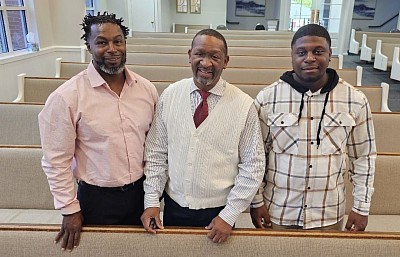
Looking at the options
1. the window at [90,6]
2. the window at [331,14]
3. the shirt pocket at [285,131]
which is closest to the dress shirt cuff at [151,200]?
the shirt pocket at [285,131]

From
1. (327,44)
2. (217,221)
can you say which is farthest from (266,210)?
(327,44)

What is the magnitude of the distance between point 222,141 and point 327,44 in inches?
18.7

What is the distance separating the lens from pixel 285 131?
1.18m

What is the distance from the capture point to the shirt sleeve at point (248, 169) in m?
1.14

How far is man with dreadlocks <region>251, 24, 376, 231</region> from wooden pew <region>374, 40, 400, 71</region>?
5.95m

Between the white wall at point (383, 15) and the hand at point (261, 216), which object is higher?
the white wall at point (383, 15)

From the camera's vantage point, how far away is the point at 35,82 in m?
2.94

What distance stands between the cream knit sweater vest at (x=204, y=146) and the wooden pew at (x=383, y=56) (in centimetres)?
620

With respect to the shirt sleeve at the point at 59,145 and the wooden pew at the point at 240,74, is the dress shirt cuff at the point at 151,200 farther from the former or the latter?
the wooden pew at the point at 240,74

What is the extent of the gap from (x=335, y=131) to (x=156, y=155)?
626mm

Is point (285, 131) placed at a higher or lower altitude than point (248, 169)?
higher

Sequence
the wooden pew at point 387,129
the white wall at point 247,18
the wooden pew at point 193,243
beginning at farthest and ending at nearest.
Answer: the white wall at point 247,18 → the wooden pew at point 387,129 → the wooden pew at point 193,243

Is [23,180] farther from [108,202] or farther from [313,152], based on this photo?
[313,152]

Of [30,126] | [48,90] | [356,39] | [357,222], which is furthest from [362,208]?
[356,39]
